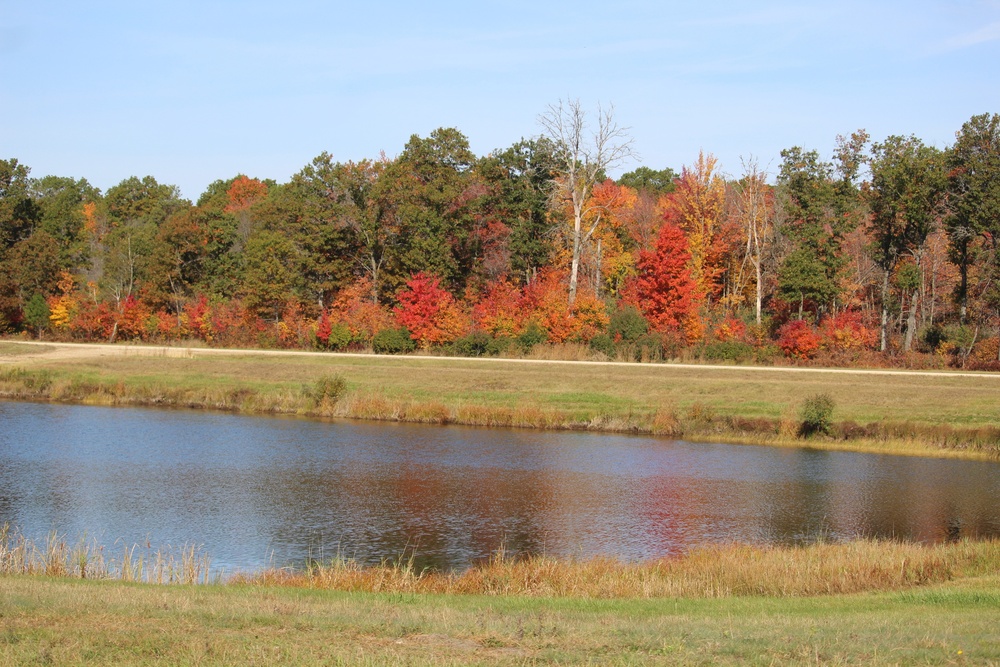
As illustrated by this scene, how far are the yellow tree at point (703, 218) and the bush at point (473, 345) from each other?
15.3 m

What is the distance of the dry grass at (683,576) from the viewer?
49.5 ft

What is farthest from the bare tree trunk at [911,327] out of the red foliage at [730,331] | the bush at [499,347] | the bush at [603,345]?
the bush at [499,347]

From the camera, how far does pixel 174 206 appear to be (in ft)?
301

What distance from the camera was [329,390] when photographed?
44.0 metres

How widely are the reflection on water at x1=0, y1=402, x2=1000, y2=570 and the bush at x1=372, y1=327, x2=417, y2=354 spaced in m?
21.8

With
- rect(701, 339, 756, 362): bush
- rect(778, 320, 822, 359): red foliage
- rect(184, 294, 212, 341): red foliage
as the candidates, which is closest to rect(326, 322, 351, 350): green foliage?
rect(184, 294, 212, 341): red foliage

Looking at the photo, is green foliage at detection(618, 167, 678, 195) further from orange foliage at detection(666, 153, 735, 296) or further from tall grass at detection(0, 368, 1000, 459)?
tall grass at detection(0, 368, 1000, 459)

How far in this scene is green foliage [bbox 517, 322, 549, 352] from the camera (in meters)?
58.1

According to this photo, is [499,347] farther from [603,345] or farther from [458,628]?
[458,628]

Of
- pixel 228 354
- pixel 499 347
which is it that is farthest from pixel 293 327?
pixel 499 347

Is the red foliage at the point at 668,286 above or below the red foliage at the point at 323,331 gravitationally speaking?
above

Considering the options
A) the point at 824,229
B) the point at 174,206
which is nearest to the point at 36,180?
the point at 174,206

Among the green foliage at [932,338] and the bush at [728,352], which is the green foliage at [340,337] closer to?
the bush at [728,352]

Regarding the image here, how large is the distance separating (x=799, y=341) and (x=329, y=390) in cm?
2688
